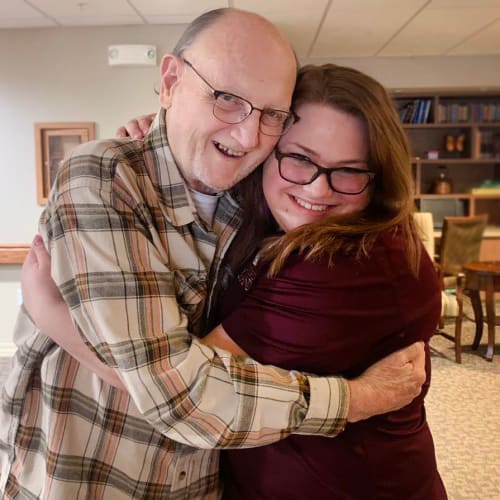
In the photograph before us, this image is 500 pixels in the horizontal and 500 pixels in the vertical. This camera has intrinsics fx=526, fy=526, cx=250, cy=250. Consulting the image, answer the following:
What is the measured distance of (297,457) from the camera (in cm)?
101

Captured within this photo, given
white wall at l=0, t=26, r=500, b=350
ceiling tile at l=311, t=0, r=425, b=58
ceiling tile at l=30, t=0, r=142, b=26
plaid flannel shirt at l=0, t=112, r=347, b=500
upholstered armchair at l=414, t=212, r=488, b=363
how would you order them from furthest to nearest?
upholstered armchair at l=414, t=212, r=488, b=363 → white wall at l=0, t=26, r=500, b=350 → ceiling tile at l=311, t=0, r=425, b=58 → ceiling tile at l=30, t=0, r=142, b=26 → plaid flannel shirt at l=0, t=112, r=347, b=500

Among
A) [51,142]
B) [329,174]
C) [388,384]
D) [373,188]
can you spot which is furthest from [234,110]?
[51,142]

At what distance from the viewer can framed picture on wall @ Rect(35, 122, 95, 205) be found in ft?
14.8

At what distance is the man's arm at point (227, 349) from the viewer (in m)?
0.96

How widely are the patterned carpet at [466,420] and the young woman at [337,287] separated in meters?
1.87

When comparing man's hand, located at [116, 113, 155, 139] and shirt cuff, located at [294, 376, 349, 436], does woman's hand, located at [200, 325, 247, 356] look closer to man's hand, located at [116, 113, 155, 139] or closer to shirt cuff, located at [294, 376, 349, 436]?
shirt cuff, located at [294, 376, 349, 436]

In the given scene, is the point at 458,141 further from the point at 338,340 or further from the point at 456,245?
the point at 338,340

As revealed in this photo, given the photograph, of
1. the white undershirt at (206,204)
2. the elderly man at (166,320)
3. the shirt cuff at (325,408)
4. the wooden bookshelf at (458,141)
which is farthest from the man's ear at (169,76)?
the wooden bookshelf at (458,141)

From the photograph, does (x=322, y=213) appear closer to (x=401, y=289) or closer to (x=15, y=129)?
(x=401, y=289)

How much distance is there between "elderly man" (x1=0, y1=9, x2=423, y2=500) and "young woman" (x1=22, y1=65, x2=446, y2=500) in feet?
0.19

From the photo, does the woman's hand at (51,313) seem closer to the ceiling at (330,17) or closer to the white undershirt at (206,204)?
the white undershirt at (206,204)

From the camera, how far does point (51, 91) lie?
14.8 ft

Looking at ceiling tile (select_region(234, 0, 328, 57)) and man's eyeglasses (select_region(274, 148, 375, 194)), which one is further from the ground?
ceiling tile (select_region(234, 0, 328, 57))

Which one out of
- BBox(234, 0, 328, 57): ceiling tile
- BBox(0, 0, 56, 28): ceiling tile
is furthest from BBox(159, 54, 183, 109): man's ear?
BBox(0, 0, 56, 28): ceiling tile
